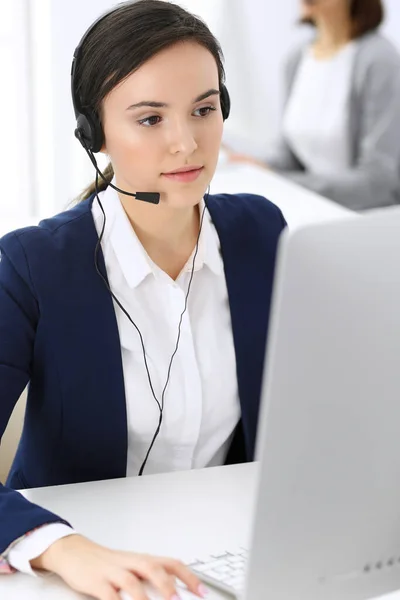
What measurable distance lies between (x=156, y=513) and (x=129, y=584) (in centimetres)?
24

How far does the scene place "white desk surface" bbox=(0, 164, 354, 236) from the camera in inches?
104

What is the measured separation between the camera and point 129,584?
0.99 meters

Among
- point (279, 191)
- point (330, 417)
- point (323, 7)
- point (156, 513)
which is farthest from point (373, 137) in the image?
point (330, 417)

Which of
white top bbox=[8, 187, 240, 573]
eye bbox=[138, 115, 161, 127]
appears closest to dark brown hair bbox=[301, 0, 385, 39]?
white top bbox=[8, 187, 240, 573]

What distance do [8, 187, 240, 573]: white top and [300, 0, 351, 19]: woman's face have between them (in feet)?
9.10

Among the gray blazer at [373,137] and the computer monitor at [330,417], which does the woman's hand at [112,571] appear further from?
the gray blazer at [373,137]

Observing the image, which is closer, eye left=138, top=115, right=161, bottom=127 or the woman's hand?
the woman's hand

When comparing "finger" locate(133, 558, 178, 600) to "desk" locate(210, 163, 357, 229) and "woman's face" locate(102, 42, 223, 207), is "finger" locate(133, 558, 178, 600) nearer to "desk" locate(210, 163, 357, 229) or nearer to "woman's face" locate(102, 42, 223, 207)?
"woman's face" locate(102, 42, 223, 207)

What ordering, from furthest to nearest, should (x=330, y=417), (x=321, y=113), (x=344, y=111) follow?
(x=321, y=113) → (x=344, y=111) → (x=330, y=417)

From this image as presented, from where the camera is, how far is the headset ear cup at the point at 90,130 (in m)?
1.39

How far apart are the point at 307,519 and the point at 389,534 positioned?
97 millimetres

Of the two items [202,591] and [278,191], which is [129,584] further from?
[278,191]

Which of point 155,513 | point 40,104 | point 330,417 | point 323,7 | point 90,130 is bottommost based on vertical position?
point 155,513

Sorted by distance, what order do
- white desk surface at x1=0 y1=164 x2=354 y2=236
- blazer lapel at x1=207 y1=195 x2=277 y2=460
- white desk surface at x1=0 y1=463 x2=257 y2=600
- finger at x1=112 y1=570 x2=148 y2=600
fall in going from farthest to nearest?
1. white desk surface at x1=0 y1=164 x2=354 y2=236
2. blazer lapel at x1=207 y1=195 x2=277 y2=460
3. white desk surface at x1=0 y1=463 x2=257 y2=600
4. finger at x1=112 y1=570 x2=148 y2=600
